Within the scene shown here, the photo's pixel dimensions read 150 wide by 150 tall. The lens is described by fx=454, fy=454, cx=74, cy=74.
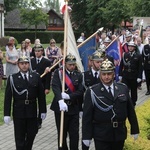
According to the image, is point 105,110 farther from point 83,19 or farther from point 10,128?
point 83,19

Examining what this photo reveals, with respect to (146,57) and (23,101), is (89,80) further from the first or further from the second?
(146,57)

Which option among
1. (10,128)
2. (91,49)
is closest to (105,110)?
(10,128)

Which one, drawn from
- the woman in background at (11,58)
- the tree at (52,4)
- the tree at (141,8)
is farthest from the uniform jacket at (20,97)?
the tree at (52,4)

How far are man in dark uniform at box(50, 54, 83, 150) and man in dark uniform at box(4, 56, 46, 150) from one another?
31cm

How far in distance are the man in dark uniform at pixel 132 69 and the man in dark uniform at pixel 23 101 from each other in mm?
5307

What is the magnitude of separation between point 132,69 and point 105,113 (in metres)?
6.92

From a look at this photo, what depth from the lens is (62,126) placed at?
300 inches

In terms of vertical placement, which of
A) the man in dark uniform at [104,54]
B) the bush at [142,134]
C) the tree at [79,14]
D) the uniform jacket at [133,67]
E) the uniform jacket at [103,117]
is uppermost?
the tree at [79,14]

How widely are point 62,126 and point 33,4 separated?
59.3 metres

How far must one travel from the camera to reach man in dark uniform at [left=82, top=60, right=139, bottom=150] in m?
6.09

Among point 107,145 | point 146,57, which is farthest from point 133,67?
point 107,145

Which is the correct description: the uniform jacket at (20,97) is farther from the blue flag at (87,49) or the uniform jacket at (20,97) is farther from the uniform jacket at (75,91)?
the blue flag at (87,49)

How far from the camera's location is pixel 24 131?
7.98 metres

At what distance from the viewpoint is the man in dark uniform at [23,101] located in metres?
7.80
